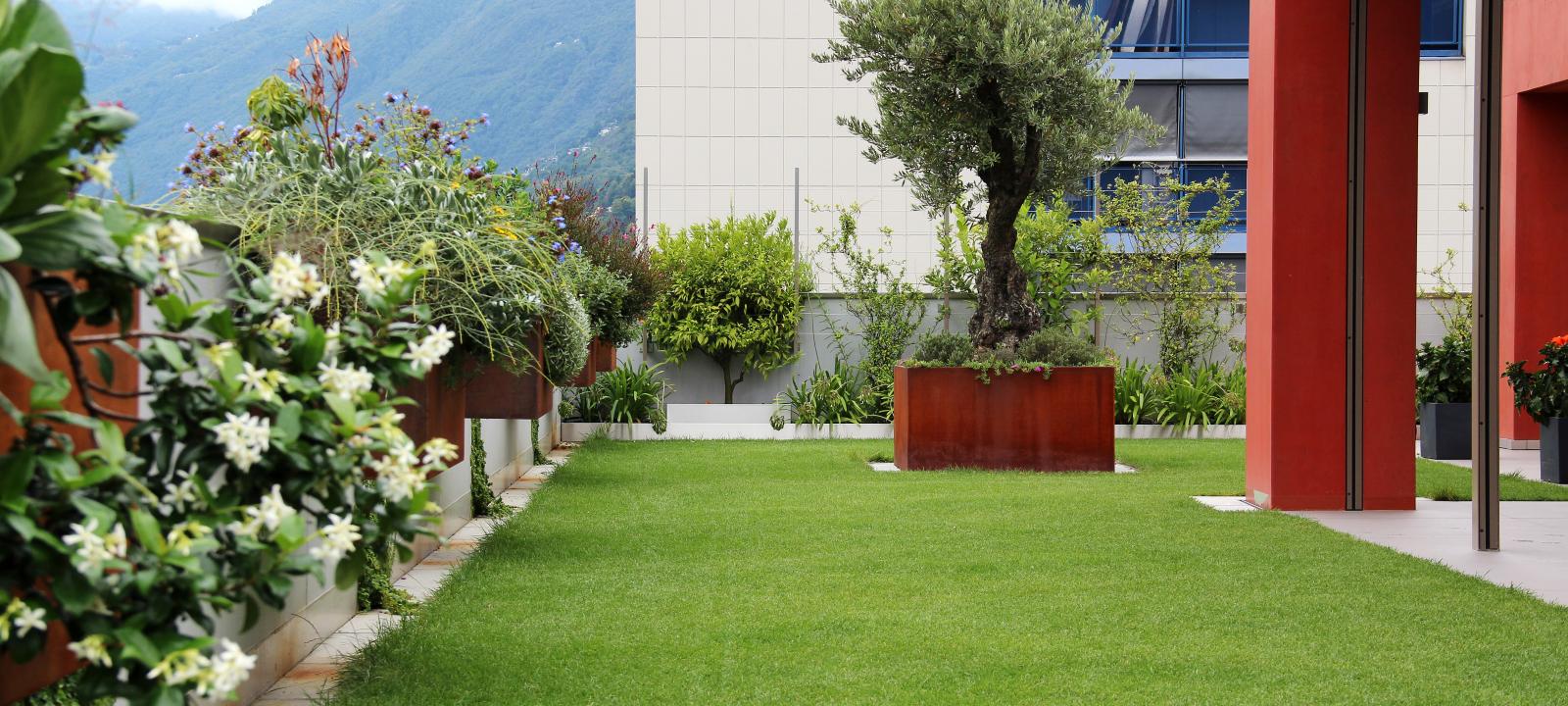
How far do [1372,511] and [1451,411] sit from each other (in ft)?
13.3

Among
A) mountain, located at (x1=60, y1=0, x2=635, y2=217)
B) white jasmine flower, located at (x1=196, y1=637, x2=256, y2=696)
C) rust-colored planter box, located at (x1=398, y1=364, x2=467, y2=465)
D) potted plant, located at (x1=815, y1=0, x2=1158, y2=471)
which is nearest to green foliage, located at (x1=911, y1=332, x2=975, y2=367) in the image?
potted plant, located at (x1=815, y1=0, x2=1158, y2=471)

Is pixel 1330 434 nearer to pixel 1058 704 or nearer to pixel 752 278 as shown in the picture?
pixel 1058 704

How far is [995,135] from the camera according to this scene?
9.56 m

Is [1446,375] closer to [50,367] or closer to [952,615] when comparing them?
[952,615]

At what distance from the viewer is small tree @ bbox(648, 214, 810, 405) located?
42.3 ft

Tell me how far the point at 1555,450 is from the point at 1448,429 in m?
1.66

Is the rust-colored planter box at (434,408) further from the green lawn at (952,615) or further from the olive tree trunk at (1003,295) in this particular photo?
the olive tree trunk at (1003,295)

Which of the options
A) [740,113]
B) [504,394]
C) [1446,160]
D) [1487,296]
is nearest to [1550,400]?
[1487,296]

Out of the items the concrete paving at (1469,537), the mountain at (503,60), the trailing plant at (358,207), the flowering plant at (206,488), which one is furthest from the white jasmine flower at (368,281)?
the mountain at (503,60)

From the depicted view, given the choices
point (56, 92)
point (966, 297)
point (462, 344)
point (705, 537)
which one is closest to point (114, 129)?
point (56, 92)

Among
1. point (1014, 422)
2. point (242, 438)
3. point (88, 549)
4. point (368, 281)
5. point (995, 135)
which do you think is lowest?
point (1014, 422)

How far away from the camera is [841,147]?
19.5m

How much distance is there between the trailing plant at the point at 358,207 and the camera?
12.6ft

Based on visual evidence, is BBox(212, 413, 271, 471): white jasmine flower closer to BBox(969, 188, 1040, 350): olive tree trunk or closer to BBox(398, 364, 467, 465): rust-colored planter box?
BBox(398, 364, 467, 465): rust-colored planter box
